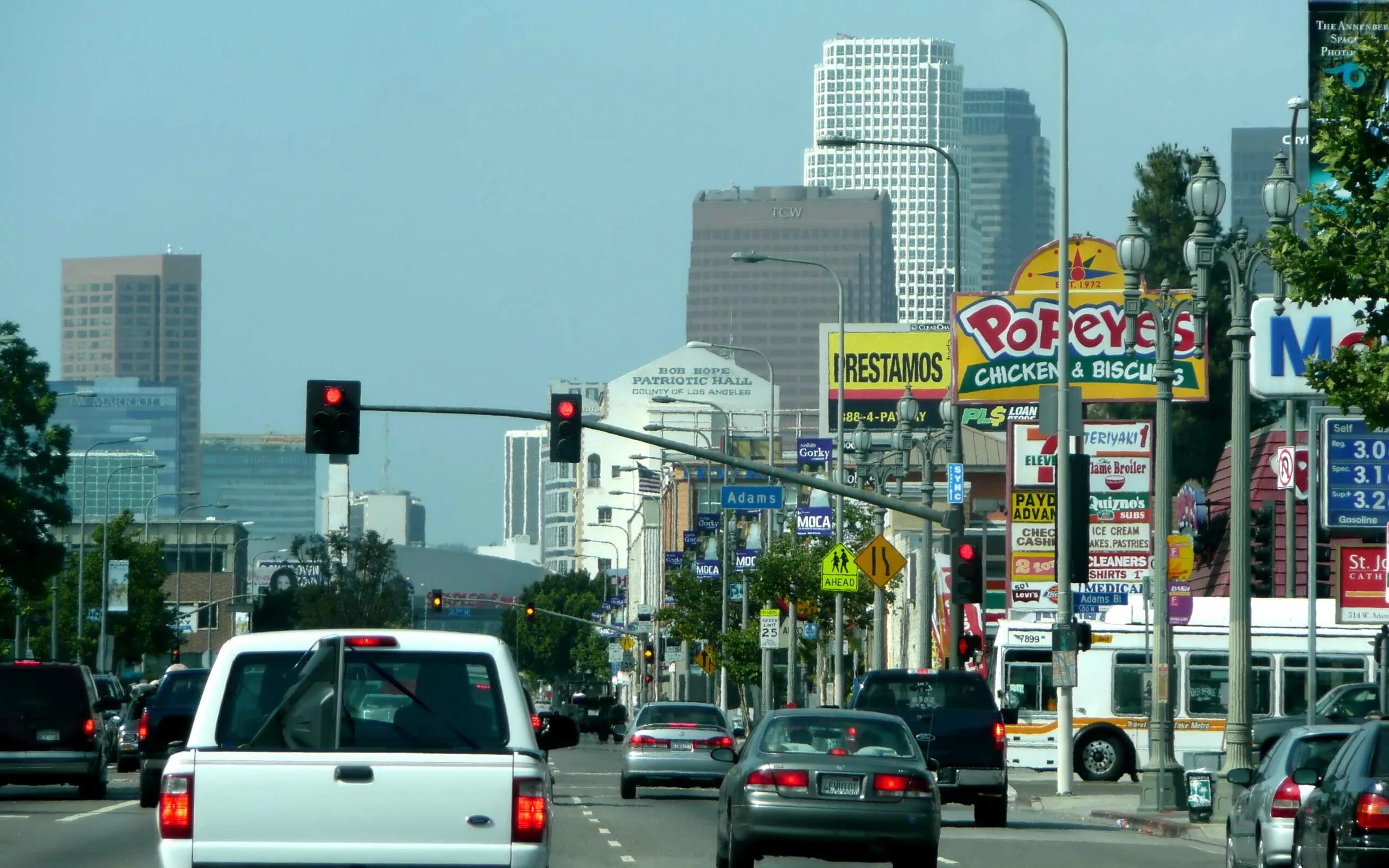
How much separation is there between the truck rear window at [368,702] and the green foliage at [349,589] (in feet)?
380

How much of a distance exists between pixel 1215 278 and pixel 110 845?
A: 61880mm

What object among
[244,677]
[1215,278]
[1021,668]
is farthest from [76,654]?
[244,677]

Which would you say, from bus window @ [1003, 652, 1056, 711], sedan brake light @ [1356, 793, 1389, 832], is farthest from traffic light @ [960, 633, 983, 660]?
sedan brake light @ [1356, 793, 1389, 832]

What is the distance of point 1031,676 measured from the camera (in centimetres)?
3978

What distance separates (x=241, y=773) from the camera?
33.7 feet

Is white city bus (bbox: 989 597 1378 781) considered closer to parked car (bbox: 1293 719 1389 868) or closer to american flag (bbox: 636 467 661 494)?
parked car (bbox: 1293 719 1389 868)

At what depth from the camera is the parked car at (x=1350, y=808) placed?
13820mm

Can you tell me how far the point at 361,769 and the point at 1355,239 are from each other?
11.9 metres

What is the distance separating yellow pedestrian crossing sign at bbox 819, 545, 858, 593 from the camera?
43.6 metres

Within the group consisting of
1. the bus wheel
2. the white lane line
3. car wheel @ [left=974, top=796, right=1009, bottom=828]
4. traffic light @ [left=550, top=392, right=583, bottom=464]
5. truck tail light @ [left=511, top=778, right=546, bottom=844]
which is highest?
traffic light @ [left=550, top=392, right=583, bottom=464]

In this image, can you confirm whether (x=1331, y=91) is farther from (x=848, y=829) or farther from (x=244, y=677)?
(x=244, y=677)

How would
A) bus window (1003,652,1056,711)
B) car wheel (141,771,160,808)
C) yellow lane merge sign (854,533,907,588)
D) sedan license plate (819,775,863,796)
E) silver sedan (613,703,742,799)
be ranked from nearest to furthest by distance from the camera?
sedan license plate (819,775,863,796) < car wheel (141,771,160,808) < silver sedan (613,703,742,799) < yellow lane merge sign (854,533,907,588) < bus window (1003,652,1056,711)

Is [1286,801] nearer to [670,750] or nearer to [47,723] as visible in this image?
[670,750]

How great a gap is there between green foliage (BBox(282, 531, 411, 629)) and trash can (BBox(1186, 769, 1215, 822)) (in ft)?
334
